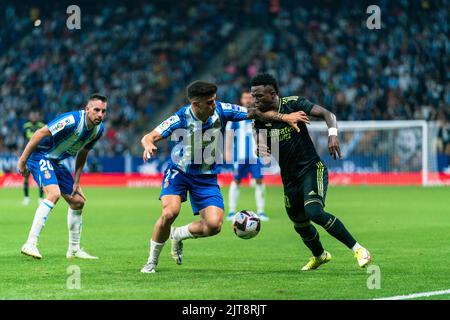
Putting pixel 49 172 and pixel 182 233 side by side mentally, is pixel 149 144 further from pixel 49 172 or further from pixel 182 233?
pixel 49 172

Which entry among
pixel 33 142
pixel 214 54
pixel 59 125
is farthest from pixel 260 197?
pixel 214 54

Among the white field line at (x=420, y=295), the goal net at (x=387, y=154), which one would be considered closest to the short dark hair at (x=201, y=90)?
the white field line at (x=420, y=295)

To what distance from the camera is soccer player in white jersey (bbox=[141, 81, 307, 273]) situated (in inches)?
421

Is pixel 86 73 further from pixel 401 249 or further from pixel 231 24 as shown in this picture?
pixel 401 249

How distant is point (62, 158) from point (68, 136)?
57cm

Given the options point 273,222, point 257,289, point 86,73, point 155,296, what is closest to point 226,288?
point 257,289

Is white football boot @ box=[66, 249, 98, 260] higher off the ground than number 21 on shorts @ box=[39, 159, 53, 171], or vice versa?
number 21 on shorts @ box=[39, 159, 53, 171]

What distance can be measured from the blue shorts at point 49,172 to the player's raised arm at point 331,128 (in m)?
3.95

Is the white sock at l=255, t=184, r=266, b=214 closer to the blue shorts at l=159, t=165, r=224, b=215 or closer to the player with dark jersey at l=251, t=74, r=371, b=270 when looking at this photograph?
the player with dark jersey at l=251, t=74, r=371, b=270

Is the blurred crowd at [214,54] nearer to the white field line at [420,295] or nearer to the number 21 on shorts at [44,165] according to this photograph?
the number 21 on shorts at [44,165]

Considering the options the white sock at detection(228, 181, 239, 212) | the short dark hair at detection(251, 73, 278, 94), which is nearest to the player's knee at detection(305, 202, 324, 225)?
the short dark hair at detection(251, 73, 278, 94)

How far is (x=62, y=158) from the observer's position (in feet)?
42.5

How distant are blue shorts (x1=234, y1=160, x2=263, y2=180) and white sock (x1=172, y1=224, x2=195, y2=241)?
357 inches

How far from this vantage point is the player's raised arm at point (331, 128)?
→ 1016cm
